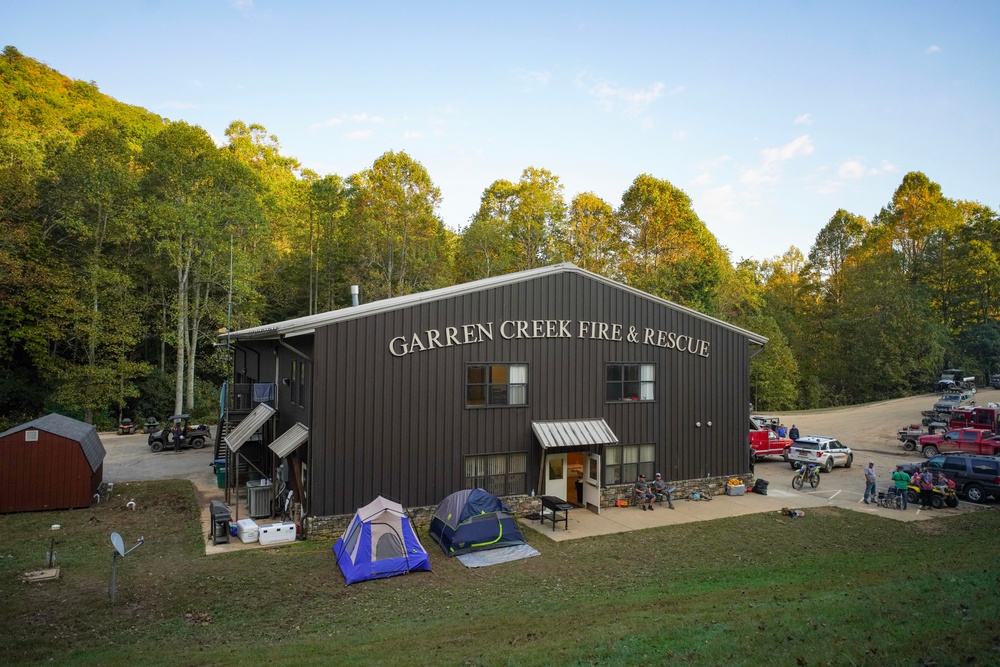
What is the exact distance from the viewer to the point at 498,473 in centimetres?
1684

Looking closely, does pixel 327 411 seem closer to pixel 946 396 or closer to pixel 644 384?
pixel 644 384

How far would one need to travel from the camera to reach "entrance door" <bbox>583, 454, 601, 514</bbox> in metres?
17.6

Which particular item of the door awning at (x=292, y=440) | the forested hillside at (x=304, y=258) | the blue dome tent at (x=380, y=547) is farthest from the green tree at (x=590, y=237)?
the blue dome tent at (x=380, y=547)

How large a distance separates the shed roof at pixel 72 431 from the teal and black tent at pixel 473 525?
10533 millimetres

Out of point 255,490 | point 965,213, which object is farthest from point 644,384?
point 965,213

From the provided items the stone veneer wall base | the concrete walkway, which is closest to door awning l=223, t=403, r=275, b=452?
the stone veneer wall base

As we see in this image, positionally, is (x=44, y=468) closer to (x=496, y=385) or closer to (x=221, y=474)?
(x=221, y=474)

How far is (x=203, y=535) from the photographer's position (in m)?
14.7

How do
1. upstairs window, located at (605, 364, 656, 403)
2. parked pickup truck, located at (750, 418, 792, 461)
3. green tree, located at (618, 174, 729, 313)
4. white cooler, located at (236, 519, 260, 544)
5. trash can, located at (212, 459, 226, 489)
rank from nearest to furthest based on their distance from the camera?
white cooler, located at (236, 519, 260, 544) → upstairs window, located at (605, 364, 656, 403) → trash can, located at (212, 459, 226, 489) → parked pickup truck, located at (750, 418, 792, 461) → green tree, located at (618, 174, 729, 313)

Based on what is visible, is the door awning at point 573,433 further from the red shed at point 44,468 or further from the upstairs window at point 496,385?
the red shed at point 44,468

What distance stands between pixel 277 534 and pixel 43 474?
25.2 feet

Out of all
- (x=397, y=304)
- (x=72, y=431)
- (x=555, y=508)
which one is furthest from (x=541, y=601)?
(x=72, y=431)

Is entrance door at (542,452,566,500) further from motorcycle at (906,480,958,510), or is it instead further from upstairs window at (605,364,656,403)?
motorcycle at (906,480,958,510)

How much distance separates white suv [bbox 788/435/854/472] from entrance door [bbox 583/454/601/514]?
11.4m
